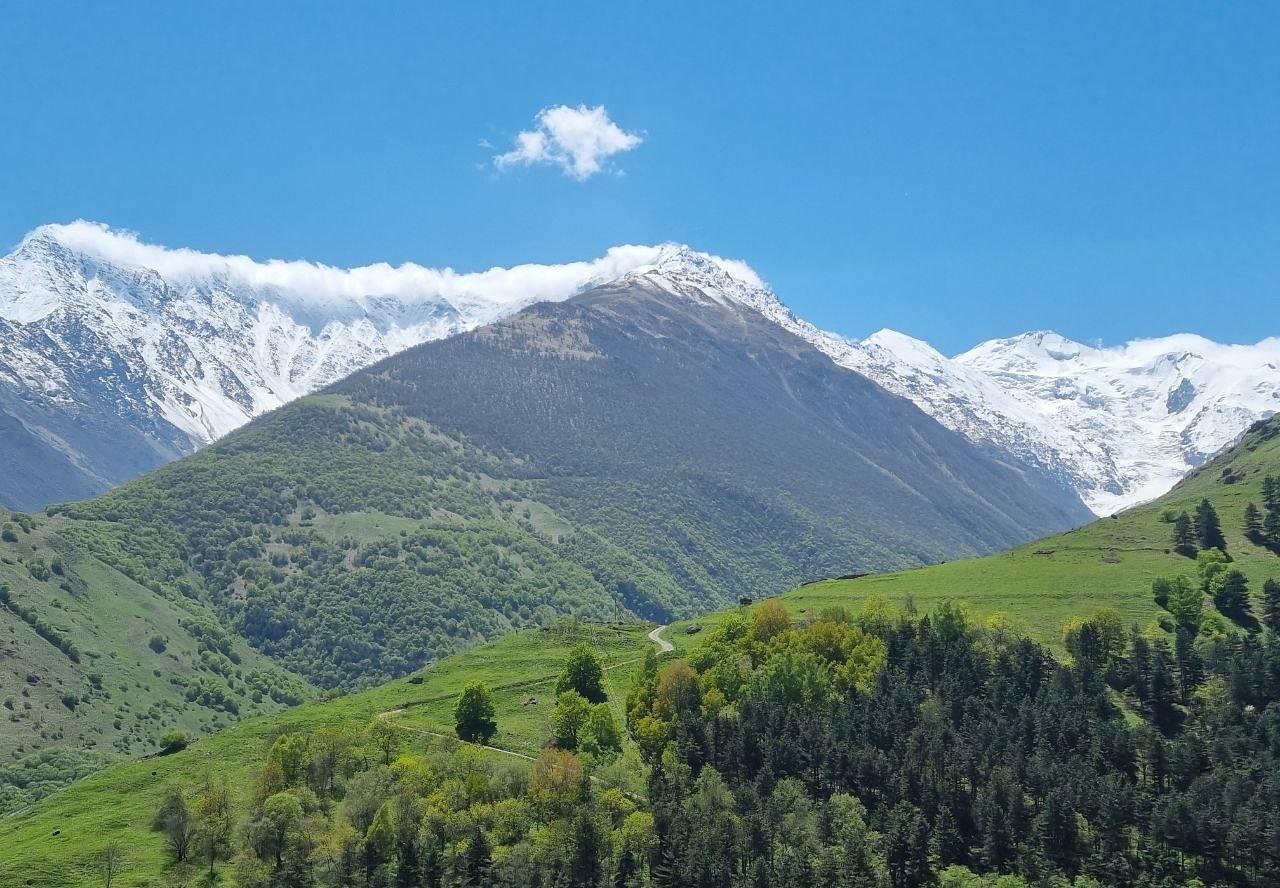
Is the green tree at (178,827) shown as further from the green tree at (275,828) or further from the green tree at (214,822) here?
the green tree at (275,828)

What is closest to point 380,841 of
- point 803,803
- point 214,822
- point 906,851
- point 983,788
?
point 214,822

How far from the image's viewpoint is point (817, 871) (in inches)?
6029

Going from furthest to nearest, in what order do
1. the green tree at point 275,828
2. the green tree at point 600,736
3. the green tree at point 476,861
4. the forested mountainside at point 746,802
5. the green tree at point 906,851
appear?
the green tree at point 600,736 → the green tree at point 906,851 → the green tree at point 275,828 → the forested mountainside at point 746,802 → the green tree at point 476,861

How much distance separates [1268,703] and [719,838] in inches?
3998

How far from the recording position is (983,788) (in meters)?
169

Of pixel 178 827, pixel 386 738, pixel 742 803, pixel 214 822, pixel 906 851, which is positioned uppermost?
pixel 386 738

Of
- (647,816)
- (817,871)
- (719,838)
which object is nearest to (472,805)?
(647,816)

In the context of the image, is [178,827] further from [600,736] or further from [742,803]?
[742,803]

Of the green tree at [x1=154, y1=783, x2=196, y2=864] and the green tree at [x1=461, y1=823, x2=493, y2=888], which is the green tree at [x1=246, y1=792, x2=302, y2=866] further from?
the green tree at [x1=461, y1=823, x2=493, y2=888]

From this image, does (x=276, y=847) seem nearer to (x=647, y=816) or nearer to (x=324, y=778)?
(x=324, y=778)

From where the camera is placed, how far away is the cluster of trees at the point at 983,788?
6053 inches

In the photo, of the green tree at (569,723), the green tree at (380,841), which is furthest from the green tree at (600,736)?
the green tree at (380,841)

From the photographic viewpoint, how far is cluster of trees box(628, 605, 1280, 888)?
153750 mm

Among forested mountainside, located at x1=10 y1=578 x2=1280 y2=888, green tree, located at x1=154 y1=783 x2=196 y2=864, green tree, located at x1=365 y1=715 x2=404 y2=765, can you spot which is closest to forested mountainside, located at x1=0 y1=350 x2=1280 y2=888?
green tree, located at x1=154 y1=783 x2=196 y2=864
